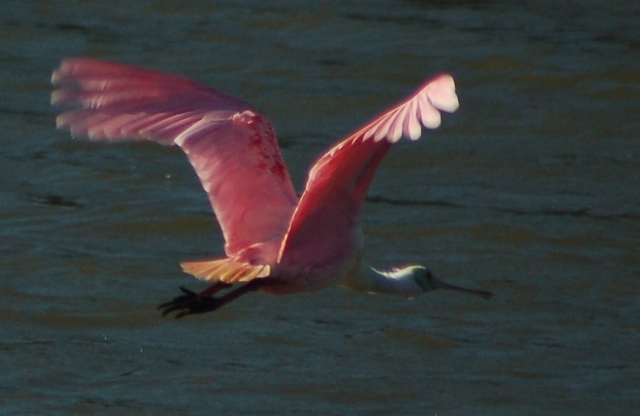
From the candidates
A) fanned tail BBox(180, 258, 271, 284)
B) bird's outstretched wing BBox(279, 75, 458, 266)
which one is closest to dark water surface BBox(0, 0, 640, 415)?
bird's outstretched wing BBox(279, 75, 458, 266)

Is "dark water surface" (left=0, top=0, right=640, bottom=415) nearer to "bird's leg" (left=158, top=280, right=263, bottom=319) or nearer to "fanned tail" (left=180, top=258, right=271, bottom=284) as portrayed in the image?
"bird's leg" (left=158, top=280, right=263, bottom=319)

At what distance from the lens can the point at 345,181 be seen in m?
5.47

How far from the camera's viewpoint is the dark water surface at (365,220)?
823cm

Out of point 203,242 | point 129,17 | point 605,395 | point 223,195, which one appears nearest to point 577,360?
point 605,395

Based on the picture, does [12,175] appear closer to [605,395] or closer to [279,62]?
[279,62]

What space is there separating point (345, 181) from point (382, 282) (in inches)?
40.8

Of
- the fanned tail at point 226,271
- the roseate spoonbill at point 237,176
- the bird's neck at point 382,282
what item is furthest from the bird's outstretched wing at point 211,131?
the bird's neck at point 382,282

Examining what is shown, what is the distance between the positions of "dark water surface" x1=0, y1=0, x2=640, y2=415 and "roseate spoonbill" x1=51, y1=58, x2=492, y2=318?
225cm

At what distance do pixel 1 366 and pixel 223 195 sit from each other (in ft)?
9.69

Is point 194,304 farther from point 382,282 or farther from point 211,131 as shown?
point 382,282

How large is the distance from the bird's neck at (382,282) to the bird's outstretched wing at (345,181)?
1.39 ft

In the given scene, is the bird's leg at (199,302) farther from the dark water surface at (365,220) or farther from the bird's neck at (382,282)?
the dark water surface at (365,220)

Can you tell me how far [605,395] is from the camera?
809 cm

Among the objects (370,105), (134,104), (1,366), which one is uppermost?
(134,104)
